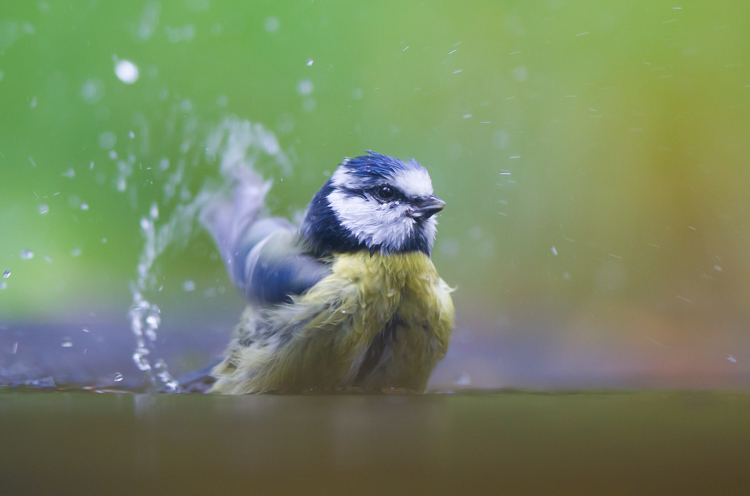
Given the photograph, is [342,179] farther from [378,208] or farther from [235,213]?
[235,213]

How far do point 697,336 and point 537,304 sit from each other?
1.29 ft

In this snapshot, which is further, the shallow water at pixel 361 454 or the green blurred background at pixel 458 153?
the green blurred background at pixel 458 153

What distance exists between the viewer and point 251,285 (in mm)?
1086

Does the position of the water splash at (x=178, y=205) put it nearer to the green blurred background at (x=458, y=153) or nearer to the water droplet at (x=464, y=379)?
the green blurred background at (x=458, y=153)

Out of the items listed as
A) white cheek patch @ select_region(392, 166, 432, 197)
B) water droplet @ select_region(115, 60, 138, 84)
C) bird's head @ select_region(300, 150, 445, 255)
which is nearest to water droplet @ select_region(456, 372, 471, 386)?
bird's head @ select_region(300, 150, 445, 255)

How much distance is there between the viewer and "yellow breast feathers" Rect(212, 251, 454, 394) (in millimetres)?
951

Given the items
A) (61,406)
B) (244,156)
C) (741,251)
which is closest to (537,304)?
(741,251)

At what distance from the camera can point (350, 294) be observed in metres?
0.96

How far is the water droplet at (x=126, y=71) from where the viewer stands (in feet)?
3.84

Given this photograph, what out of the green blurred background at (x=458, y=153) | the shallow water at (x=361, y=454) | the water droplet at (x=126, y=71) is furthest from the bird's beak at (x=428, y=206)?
the water droplet at (x=126, y=71)

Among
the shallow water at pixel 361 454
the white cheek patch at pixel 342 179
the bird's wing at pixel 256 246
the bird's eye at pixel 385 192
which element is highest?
the white cheek patch at pixel 342 179

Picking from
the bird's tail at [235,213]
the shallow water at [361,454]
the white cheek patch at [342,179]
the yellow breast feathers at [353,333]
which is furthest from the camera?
the bird's tail at [235,213]

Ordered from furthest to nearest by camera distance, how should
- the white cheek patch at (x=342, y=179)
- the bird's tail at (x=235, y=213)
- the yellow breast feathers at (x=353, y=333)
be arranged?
the bird's tail at (x=235, y=213)
the white cheek patch at (x=342, y=179)
the yellow breast feathers at (x=353, y=333)

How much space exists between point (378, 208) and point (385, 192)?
4cm
